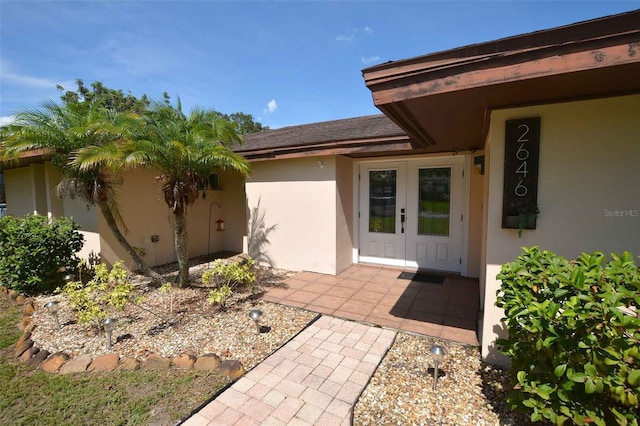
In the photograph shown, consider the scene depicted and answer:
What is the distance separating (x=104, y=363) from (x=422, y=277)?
6.33 metres

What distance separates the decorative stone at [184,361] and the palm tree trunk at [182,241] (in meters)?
2.95

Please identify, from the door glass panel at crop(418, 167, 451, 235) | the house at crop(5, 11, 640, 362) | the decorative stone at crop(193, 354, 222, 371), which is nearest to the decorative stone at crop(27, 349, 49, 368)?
the decorative stone at crop(193, 354, 222, 371)

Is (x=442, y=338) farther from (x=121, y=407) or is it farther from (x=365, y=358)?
(x=121, y=407)

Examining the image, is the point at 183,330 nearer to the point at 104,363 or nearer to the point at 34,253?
the point at 104,363

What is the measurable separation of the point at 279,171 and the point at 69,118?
474cm

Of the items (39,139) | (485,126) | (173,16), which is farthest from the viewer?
(173,16)

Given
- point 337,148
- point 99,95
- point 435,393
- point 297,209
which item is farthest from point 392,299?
point 99,95

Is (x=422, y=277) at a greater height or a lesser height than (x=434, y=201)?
lesser

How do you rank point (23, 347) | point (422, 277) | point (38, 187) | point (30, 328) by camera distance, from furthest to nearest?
point (38, 187), point (422, 277), point (30, 328), point (23, 347)

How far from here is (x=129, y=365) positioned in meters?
3.46

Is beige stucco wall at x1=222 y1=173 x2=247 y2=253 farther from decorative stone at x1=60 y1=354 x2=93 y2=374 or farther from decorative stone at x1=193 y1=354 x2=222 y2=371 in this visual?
decorative stone at x1=193 y1=354 x2=222 y2=371

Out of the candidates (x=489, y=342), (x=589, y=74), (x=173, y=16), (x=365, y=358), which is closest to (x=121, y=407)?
(x=365, y=358)

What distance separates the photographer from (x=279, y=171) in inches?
309

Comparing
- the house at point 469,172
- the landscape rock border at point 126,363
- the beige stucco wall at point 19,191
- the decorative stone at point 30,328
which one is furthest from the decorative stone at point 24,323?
the beige stucco wall at point 19,191
